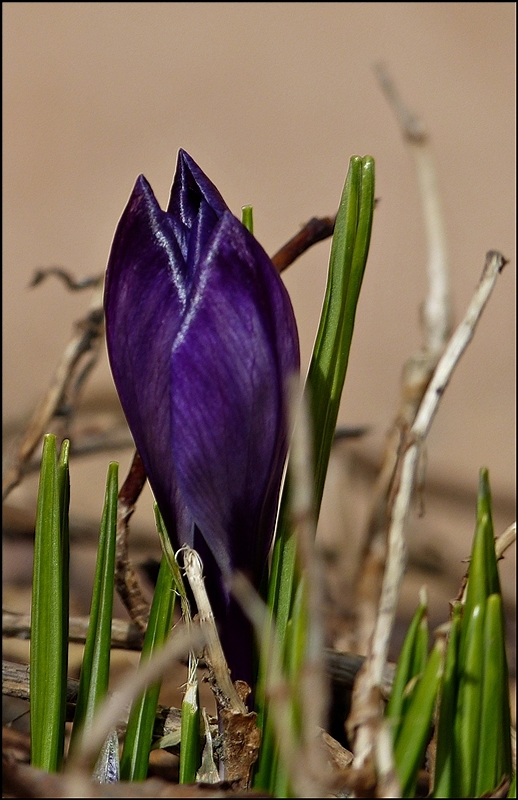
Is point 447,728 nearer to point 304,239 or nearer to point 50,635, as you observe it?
point 50,635

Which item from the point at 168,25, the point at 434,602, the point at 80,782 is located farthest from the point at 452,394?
the point at 80,782

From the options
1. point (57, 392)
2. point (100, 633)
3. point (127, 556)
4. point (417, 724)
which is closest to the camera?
point (417, 724)

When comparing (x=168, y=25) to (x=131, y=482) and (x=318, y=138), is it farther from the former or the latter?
(x=131, y=482)

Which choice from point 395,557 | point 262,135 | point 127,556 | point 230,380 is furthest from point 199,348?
point 262,135

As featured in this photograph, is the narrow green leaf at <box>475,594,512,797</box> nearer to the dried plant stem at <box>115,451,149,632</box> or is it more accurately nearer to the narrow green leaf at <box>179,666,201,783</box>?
the narrow green leaf at <box>179,666,201,783</box>

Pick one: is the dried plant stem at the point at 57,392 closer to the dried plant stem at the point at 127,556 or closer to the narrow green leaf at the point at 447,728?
the dried plant stem at the point at 127,556
